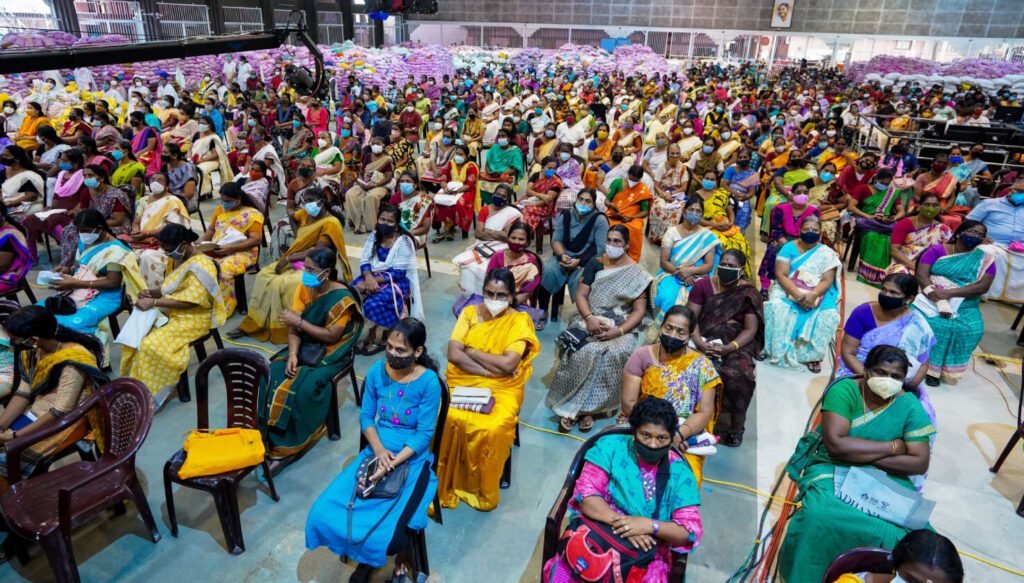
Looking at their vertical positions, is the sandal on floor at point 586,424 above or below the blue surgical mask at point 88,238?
below

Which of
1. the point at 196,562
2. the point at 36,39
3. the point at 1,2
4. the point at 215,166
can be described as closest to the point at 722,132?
the point at 215,166

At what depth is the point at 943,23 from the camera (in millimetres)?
29984

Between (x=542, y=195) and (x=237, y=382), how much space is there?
423cm

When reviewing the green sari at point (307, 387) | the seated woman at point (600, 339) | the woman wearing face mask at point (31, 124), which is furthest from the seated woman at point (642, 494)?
the woman wearing face mask at point (31, 124)

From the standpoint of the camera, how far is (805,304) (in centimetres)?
465

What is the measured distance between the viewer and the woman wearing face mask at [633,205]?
19.6 ft

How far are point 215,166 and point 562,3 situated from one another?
31.1 metres

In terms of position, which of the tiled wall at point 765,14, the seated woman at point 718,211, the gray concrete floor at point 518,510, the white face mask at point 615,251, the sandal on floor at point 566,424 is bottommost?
the gray concrete floor at point 518,510

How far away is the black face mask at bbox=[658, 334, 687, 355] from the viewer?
304 cm

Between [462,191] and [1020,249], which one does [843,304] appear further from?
[462,191]

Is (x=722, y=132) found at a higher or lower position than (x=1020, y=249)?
higher

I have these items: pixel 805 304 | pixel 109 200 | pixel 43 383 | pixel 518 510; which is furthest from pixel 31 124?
pixel 805 304

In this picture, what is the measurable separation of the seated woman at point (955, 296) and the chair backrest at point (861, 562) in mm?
3149

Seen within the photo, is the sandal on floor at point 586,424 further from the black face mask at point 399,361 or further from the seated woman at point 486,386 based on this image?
the black face mask at point 399,361
